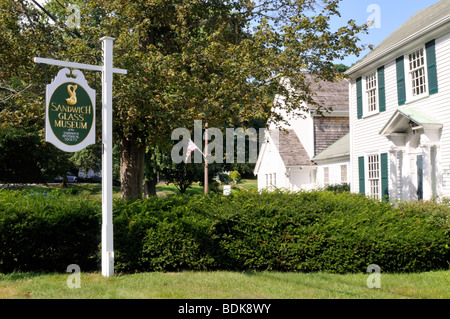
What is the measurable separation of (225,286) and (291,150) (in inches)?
791

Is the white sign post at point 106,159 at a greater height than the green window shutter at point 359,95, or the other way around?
the green window shutter at point 359,95

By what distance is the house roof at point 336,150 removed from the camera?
2131cm

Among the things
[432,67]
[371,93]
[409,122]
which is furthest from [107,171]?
[371,93]

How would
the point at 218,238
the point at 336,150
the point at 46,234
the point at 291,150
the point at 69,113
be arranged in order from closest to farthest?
1. the point at 69,113
2. the point at 46,234
3. the point at 218,238
4. the point at 336,150
5. the point at 291,150

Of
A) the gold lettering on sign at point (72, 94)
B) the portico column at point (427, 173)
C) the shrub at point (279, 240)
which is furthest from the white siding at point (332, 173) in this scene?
the gold lettering on sign at point (72, 94)

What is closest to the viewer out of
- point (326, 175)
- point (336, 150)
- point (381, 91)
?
point (381, 91)

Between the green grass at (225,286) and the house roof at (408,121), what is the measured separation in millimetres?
7026

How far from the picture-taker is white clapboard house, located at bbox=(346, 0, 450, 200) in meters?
13.2

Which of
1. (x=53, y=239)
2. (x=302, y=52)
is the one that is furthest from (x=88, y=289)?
(x=302, y=52)

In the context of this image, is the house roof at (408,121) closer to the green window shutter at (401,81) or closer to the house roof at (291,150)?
the green window shutter at (401,81)

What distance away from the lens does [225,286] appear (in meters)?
6.21

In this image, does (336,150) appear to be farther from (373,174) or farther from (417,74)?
(417,74)

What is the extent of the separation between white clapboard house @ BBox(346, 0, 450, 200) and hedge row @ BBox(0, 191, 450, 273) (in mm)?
4315

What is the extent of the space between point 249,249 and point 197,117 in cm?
565
